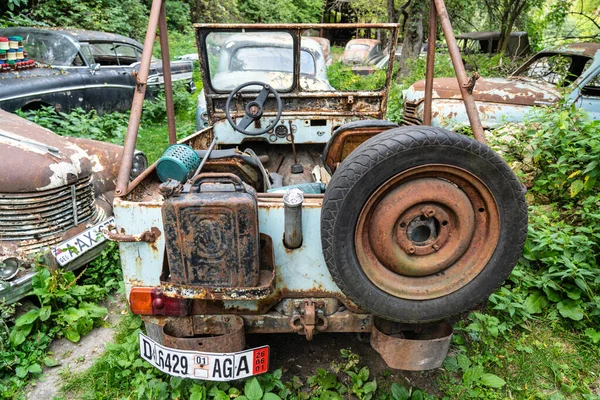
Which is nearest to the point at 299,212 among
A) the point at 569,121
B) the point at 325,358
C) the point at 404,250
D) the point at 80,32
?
the point at 404,250

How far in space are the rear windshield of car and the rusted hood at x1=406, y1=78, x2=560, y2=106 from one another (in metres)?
1.93

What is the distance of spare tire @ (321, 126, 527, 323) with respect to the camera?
1.73 meters

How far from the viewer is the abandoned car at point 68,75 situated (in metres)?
5.31

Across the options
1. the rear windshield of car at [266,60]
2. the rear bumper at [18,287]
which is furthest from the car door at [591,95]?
the rear bumper at [18,287]

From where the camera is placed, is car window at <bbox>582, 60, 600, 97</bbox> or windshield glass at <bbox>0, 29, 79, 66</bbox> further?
windshield glass at <bbox>0, 29, 79, 66</bbox>

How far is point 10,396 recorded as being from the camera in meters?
2.39

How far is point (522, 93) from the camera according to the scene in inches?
211

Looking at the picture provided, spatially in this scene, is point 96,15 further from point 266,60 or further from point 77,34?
point 266,60

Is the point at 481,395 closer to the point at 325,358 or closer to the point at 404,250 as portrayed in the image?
the point at 325,358

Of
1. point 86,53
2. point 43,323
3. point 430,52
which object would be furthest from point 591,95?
point 86,53

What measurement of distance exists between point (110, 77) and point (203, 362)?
19.5ft

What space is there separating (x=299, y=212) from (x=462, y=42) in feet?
47.9

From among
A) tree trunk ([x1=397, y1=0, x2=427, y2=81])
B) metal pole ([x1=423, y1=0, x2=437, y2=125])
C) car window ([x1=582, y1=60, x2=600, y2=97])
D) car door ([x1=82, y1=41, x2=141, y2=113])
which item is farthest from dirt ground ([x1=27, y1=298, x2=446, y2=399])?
tree trunk ([x1=397, y1=0, x2=427, y2=81])

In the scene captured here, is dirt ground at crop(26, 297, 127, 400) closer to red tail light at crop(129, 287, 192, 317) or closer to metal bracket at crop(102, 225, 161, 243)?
red tail light at crop(129, 287, 192, 317)
